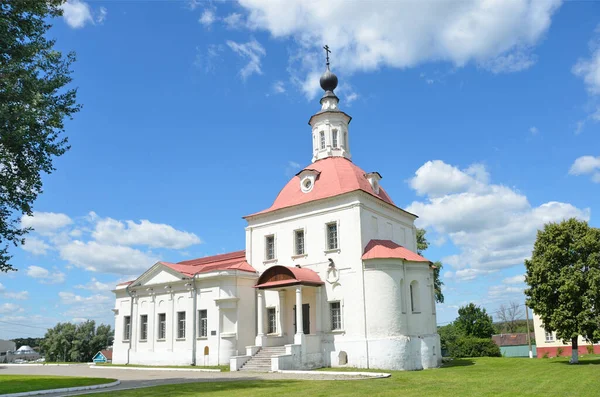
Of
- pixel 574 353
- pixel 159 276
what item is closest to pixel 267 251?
pixel 159 276

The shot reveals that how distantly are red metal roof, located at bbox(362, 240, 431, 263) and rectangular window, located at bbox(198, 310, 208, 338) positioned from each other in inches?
393

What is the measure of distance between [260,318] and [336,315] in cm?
414

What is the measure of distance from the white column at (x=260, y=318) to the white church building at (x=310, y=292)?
57mm

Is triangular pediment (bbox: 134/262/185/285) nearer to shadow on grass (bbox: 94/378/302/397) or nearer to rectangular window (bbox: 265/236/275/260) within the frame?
rectangular window (bbox: 265/236/275/260)

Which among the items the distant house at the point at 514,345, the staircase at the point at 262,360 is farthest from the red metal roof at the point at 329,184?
the distant house at the point at 514,345

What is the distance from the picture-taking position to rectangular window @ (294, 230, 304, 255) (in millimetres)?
28606

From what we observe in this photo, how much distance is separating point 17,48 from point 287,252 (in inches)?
681

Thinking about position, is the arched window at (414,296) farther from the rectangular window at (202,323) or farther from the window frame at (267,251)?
the rectangular window at (202,323)

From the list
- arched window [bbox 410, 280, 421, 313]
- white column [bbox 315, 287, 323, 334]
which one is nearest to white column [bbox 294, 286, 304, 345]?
white column [bbox 315, 287, 323, 334]

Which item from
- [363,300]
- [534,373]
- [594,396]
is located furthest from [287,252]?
[594,396]

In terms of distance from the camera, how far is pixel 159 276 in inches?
1229

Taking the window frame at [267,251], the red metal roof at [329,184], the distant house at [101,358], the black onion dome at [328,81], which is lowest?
the distant house at [101,358]

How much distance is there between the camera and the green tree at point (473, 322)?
4181 cm

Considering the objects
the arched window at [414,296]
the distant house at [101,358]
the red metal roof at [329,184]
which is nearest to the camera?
the arched window at [414,296]
